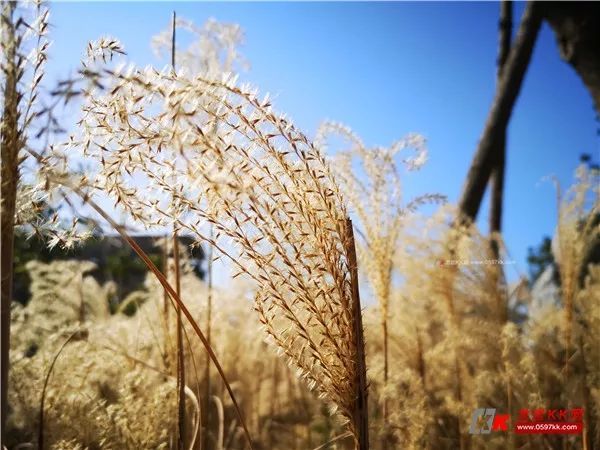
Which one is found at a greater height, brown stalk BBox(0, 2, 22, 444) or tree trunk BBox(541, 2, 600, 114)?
tree trunk BBox(541, 2, 600, 114)

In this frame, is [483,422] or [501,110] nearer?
[483,422]

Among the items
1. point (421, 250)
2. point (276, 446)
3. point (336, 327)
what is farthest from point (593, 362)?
point (336, 327)

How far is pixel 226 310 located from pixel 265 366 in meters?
0.45

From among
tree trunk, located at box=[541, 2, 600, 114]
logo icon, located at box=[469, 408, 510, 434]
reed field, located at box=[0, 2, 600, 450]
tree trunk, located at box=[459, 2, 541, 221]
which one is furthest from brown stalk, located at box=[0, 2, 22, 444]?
tree trunk, located at box=[541, 2, 600, 114]

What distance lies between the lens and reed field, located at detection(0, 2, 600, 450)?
953mm

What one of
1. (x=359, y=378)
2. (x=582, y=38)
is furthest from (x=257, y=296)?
(x=582, y=38)

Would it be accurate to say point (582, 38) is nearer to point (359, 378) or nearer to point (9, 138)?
point (359, 378)

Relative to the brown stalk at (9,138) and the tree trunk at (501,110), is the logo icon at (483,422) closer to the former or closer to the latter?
the brown stalk at (9,138)

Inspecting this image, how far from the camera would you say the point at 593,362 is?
87.6 inches

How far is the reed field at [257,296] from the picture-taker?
95cm

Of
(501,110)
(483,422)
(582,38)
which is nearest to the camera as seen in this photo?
(483,422)

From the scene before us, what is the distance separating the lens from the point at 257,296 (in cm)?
101

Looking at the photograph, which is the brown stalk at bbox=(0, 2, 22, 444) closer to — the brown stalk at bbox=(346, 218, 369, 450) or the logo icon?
the brown stalk at bbox=(346, 218, 369, 450)

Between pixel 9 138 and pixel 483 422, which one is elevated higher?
pixel 9 138
